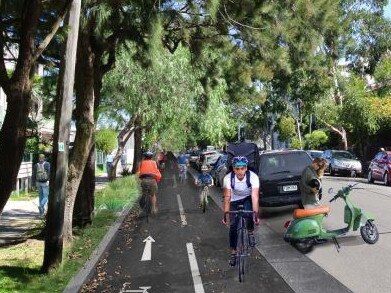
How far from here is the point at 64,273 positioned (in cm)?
897

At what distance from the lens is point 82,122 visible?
1216 centimetres

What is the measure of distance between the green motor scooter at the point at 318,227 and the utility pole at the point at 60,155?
3998 mm

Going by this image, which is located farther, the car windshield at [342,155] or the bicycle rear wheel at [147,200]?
the car windshield at [342,155]

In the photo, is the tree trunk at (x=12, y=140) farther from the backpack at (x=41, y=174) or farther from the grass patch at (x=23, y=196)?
the grass patch at (x=23, y=196)

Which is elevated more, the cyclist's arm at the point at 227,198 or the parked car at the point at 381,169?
the parked car at the point at 381,169

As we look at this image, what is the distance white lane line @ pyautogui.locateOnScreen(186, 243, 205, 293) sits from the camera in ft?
26.0

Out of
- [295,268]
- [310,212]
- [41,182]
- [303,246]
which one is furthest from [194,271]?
[41,182]

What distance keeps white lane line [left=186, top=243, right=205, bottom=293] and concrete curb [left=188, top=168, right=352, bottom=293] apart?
47.7 inches

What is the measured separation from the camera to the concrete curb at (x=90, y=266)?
26.7 feet

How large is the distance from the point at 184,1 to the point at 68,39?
271 centimetres

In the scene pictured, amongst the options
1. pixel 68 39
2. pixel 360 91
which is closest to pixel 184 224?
pixel 68 39

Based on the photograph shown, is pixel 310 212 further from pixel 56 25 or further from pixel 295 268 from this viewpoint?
pixel 56 25

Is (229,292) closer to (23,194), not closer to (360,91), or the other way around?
(23,194)

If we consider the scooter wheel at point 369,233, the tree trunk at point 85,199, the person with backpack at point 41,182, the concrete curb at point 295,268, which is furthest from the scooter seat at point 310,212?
the person with backpack at point 41,182
